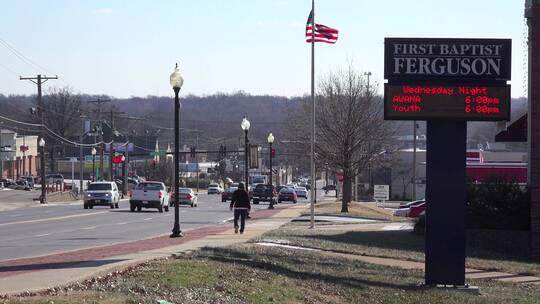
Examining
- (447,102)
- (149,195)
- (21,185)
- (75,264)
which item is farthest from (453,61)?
(21,185)

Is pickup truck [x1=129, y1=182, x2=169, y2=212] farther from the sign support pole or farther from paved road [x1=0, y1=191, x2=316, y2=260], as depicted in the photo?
the sign support pole

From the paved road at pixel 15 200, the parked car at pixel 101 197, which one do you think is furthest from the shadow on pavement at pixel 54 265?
the paved road at pixel 15 200

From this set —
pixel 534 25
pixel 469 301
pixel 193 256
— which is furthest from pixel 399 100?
pixel 534 25

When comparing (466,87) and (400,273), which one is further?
(400,273)

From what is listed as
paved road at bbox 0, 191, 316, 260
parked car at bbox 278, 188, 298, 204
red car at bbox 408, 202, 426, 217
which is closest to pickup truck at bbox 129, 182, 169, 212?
paved road at bbox 0, 191, 316, 260

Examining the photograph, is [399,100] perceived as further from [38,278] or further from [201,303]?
[38,278]

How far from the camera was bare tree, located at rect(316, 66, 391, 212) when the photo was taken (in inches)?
2136

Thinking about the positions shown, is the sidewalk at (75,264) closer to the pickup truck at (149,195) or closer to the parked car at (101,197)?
the pickup truck at (149,195)

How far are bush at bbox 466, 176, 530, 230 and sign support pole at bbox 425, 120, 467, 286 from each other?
13.4m

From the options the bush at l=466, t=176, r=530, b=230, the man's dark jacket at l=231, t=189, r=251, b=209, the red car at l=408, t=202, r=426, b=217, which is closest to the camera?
the man's dark jacket at l=231, t=189, r=251, b=209

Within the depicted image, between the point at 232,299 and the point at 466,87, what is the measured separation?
612cm

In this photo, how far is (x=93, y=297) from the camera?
10578mm

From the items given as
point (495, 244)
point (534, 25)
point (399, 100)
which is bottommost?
point (495, 244)

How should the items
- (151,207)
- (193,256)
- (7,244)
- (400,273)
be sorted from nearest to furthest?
(193,256), (400,273), (7,244), (151,207)
